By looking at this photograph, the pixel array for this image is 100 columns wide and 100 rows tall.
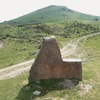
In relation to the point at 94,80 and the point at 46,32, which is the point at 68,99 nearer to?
the point at 94,80

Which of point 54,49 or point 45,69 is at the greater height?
point 54,49

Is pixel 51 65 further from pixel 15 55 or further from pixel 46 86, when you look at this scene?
pixel 15 55

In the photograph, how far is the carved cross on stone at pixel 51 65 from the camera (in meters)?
38.4

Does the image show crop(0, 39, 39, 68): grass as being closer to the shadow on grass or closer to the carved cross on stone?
the carved cross on stone

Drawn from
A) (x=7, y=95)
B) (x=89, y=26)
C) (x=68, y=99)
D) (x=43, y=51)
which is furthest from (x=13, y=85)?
(x=89, y=26)

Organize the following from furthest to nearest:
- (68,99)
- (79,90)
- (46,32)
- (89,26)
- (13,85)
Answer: (89,26), (46,32), (13,85), (79,90), (68,99)

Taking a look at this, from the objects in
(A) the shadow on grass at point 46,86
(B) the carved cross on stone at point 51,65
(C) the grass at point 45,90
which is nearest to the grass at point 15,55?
(C) the grass at point 45,90

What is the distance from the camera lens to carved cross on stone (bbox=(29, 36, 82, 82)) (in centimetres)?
3844

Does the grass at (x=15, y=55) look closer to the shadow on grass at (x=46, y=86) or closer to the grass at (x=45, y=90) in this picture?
the grass at (x=45, y=90)

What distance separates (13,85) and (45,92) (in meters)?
6.60

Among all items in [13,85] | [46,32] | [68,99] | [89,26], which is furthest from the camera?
[89,26]

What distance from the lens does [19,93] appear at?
120ft

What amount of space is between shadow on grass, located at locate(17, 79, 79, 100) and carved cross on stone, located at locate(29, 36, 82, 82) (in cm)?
69

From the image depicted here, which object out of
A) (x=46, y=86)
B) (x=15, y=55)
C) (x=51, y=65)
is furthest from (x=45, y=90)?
(x=15, y=55)
